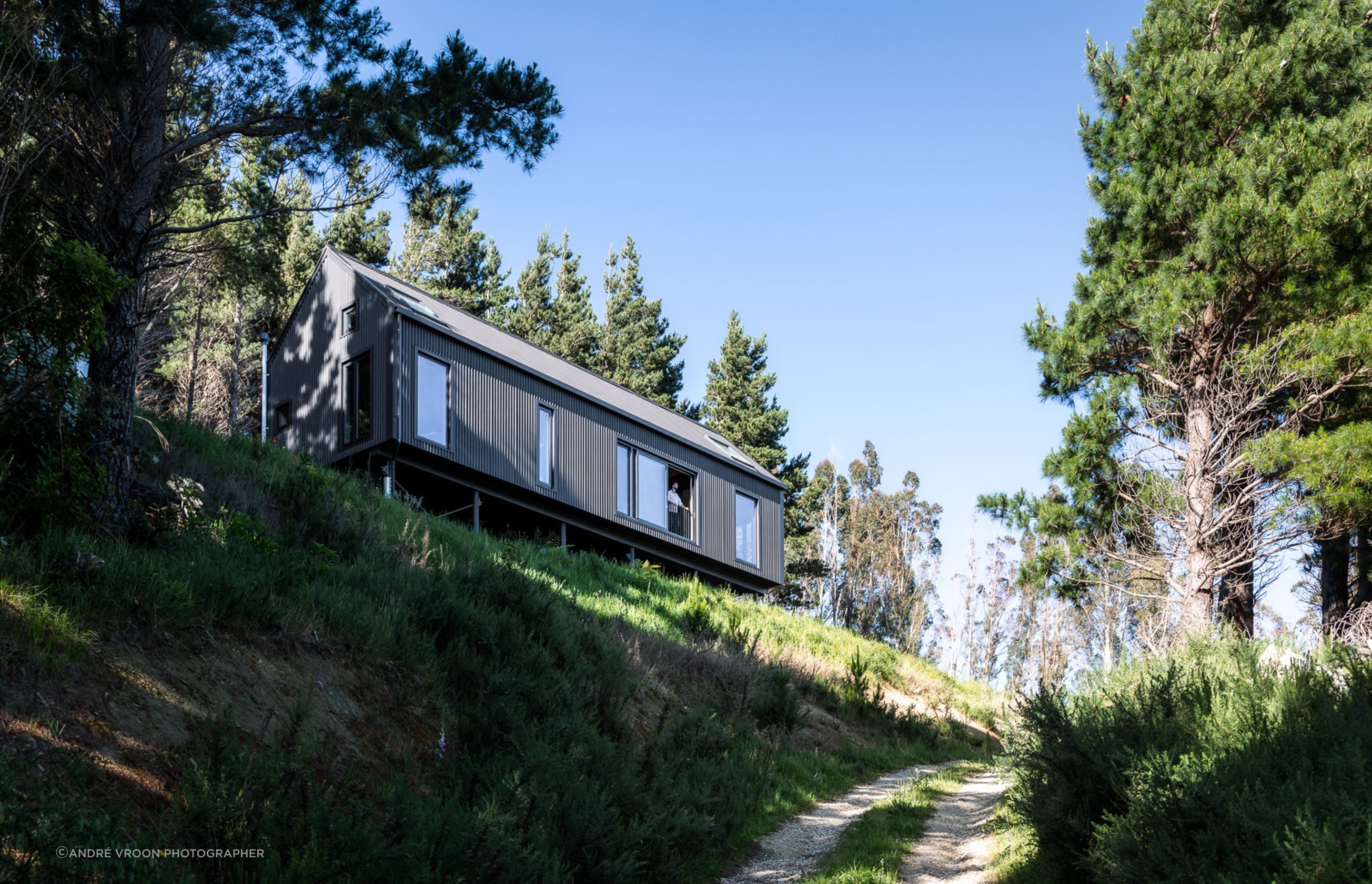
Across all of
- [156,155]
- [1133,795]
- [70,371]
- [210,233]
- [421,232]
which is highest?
[421,232]

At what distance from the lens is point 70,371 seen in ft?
25.0

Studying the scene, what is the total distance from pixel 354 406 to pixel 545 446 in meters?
3.83

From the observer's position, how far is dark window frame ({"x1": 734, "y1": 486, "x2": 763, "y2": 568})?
87.0 feet

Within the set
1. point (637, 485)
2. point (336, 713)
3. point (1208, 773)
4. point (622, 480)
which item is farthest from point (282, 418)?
point (1208, 773)

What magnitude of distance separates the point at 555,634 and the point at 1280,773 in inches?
249

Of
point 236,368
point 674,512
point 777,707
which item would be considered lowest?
point 777,707

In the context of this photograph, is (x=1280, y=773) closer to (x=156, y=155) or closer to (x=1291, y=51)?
(x=156, y=155)

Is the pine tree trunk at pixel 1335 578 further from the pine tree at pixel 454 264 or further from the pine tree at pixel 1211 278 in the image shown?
the pine tree at pixel 454 264

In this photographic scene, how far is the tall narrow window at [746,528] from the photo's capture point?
26.6m

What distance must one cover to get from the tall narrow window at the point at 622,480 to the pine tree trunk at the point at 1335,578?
1322 cm

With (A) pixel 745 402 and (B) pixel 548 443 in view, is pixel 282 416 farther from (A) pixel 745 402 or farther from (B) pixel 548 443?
(A) pixel 745 402

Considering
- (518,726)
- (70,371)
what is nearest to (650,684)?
(518,726)

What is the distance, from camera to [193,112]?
33.7ft

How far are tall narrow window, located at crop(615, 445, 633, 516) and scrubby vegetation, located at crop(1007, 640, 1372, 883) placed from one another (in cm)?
1531
